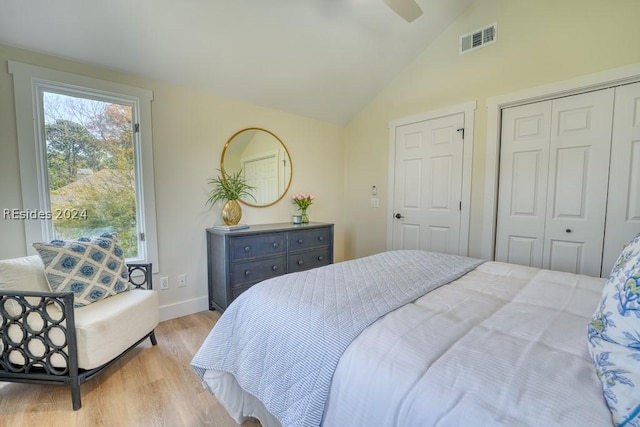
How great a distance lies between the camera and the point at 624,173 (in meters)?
2.07

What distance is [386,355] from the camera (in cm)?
80

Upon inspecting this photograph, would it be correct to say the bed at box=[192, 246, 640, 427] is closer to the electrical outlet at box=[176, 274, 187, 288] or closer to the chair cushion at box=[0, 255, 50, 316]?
the chair cushion at box=[0, 255, 50, 316]

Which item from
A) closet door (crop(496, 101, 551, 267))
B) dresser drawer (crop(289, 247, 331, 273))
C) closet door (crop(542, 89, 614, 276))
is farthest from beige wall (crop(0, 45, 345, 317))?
closet door (crop(542, 89, 614, 276))

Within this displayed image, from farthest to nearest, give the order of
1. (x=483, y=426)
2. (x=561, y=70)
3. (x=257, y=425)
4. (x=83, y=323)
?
(x=561, y=70), (x=83, y=323), (x=257, y=425), (x=483, y=426)

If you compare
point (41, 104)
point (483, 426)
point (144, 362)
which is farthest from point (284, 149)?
point (483, 426)

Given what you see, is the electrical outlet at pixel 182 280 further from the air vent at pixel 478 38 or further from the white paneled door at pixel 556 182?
the air vent at pixel 478 38

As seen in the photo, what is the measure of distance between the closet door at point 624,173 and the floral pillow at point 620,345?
6.25ft

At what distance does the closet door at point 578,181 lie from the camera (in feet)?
7.08

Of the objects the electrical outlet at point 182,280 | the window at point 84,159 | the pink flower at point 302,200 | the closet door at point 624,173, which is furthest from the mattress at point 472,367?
the pink flower at point 302,200

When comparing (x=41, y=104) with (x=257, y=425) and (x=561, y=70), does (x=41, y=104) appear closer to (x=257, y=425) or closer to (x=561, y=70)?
(x=257, y=425)

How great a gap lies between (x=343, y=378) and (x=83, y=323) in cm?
155

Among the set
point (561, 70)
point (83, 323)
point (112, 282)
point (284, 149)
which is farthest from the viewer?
point (284, 149)

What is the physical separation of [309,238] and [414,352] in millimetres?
2243

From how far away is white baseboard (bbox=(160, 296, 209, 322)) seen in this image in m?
2.57
